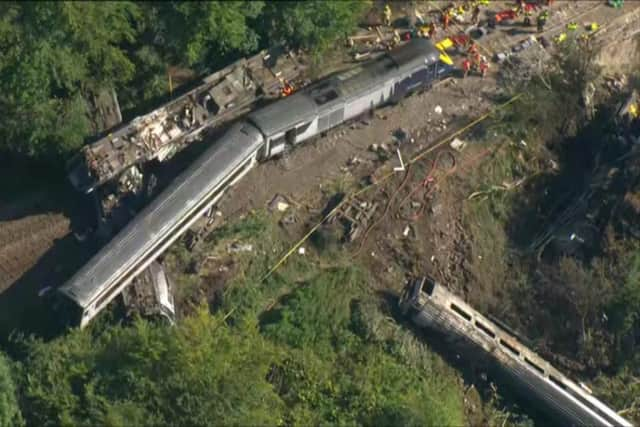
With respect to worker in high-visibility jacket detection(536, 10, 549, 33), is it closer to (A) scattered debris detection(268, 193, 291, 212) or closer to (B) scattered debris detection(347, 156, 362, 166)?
(B) scattered debris detection(347, 156, 362, 166)

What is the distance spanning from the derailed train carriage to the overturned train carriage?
6.10 metres

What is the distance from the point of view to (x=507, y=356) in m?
27.1

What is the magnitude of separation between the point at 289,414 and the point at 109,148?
932 centimetres

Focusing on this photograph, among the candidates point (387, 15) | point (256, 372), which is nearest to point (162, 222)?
point (256, 372)

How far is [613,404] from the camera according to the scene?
27844 millimetres

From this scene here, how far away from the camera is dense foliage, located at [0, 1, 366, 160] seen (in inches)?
978

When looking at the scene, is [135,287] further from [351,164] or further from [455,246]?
[455,246]

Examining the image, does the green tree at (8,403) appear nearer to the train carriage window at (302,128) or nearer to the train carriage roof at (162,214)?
the train carriage roof at (162,214)

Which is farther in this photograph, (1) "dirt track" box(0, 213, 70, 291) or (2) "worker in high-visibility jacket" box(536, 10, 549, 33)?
(2) "worker in high-visibility jacket" box(536, 10, 549, 33)

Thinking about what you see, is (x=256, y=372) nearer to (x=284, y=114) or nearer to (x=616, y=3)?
(x=284, y=114)

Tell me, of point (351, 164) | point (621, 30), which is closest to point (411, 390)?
point (351, 164)

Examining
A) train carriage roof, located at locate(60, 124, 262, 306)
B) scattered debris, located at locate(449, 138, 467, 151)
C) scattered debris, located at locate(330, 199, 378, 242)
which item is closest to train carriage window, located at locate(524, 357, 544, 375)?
scattered debris, located at locate(330, 199, 378, 242)

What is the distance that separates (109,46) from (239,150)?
15.8 feet

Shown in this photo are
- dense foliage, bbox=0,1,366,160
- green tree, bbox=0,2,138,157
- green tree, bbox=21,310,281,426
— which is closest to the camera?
green tree, bbox=21,310,281,426
